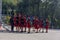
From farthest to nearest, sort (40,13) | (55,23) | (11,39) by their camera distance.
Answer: (40,13)
(55,23)
(11,39)

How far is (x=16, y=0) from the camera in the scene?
6525cm

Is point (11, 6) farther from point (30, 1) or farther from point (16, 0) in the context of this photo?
point (30, 1)

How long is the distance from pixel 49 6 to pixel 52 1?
6.90 ft

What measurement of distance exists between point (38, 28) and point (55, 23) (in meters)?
15.2

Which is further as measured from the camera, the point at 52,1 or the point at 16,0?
the point at 16,0

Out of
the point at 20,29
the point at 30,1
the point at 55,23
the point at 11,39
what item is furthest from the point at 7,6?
the point at 11,39

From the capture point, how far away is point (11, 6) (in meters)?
65.2

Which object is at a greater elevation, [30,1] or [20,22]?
[30,1]

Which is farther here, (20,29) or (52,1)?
(52,1)

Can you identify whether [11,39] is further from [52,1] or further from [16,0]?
[16,0]

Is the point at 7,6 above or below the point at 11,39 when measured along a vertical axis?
above

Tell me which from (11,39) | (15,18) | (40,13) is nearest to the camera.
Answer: (11,39)

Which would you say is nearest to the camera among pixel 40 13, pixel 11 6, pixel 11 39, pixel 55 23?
pixel 11 39

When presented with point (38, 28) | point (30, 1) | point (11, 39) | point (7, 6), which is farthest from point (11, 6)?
point (11, 39)
